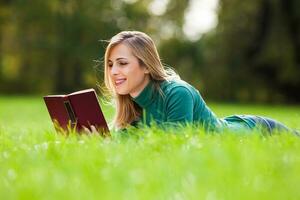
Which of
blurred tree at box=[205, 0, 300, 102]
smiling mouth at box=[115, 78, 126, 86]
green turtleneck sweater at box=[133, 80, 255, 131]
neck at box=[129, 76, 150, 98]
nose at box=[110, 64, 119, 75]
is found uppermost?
nose at box=[110, 64, 119, 75]

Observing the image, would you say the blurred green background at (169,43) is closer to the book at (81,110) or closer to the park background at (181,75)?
the park background at (181,75)

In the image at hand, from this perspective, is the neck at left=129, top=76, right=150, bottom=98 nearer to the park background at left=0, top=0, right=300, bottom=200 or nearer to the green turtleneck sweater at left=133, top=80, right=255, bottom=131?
the green turtleneck sweater at left=133, top=80, right=255, bottom=131

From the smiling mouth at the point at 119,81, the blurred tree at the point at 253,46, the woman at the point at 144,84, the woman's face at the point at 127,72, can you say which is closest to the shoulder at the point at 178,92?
the woman at the point at 144,84

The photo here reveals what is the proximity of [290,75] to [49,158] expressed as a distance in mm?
28877

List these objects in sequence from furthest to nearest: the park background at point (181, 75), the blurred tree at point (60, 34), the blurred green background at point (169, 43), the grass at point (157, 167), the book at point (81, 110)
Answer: the blurred tree at point (60, 34) → the blurred green background at point (169, 43) → the book at point (81, 110) → the park background at point (181, 75) → the grass at point (157, 167)

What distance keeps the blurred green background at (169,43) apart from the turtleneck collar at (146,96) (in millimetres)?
27212

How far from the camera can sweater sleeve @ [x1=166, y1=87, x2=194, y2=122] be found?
14.5 feet

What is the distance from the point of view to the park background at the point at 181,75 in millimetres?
2518

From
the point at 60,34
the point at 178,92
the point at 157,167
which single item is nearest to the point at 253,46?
the point at 60,34

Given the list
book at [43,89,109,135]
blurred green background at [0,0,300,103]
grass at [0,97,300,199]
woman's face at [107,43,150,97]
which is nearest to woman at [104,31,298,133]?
woman's face at [107,43,150,97]

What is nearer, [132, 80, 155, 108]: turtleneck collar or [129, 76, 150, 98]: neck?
[132, 80, 155, 108]: turtleneck collar

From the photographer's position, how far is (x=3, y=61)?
129 ft

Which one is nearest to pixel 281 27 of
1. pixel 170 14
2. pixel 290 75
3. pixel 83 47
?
pixel 290 75

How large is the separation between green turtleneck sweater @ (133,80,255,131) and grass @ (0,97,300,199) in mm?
524
